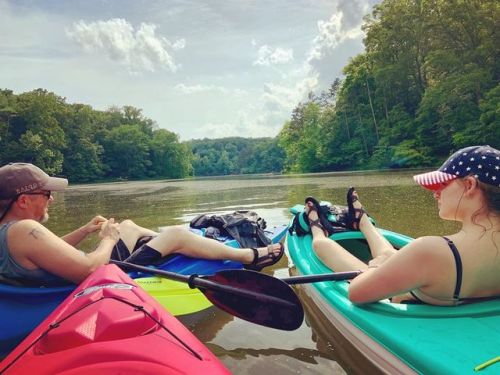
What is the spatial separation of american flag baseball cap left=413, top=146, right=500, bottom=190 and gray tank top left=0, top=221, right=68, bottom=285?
7.44 feet

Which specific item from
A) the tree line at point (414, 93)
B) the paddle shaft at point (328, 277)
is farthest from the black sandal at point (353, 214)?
the tree line at point (414, 93)

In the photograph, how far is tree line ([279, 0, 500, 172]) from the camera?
79.8ft

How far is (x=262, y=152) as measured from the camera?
294 feet

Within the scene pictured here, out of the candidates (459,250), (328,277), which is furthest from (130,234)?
(459,250)

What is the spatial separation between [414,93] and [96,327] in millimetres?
34847

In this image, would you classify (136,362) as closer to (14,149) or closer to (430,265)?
(430,265)

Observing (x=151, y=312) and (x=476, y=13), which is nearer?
(x=151, y=312)

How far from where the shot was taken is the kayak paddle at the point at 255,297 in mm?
2371

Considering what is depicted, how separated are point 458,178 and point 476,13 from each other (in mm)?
28014

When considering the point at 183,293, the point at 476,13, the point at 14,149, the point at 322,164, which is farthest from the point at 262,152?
the point at 183,293

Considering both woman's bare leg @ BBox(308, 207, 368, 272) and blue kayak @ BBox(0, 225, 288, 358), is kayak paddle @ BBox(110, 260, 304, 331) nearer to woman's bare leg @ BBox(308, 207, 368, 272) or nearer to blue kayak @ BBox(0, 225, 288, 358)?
woman's bare leg @ BBox(308, 207, 368, 272)

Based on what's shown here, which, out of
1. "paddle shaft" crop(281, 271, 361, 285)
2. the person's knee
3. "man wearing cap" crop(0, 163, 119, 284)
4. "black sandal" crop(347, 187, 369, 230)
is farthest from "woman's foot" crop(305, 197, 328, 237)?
"man wearing cap" crop(0, 163, 119, 284)

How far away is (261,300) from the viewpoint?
95.6 inches

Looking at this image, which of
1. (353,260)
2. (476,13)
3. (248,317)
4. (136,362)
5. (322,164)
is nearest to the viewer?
(136,362)
